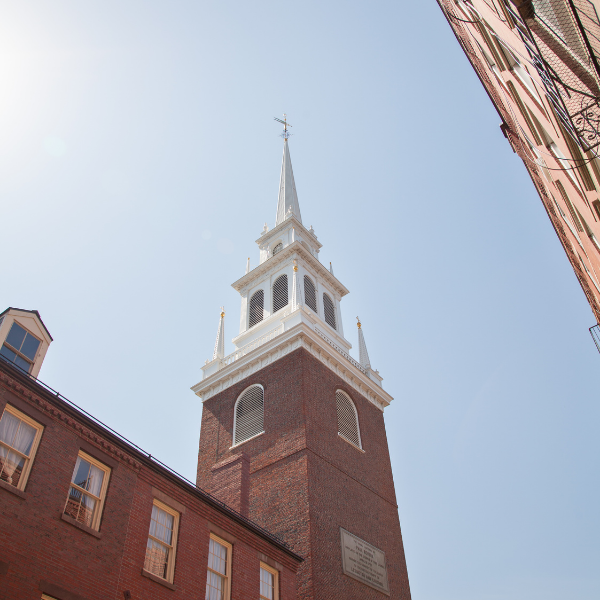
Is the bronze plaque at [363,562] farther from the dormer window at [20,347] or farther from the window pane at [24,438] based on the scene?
the window pane at [24,438]

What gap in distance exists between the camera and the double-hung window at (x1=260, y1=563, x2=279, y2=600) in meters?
16.8

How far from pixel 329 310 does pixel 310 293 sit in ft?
6.52

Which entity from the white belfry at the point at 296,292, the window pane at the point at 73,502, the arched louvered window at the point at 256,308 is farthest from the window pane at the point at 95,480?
the arched louvered window at the point at 256,308

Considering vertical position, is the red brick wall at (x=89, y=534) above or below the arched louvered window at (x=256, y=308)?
below

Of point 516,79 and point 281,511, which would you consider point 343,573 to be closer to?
point 281,511

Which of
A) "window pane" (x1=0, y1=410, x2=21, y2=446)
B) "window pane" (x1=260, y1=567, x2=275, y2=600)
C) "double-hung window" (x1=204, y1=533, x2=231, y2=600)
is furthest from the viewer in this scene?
"window pane" (x1=260, y1=567, x2=275, y2=600)

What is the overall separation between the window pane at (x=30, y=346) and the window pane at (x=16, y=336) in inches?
5.0

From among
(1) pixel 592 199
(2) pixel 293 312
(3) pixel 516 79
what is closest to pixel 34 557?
(1) pixel 592 199

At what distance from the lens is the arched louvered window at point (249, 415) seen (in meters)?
28.0

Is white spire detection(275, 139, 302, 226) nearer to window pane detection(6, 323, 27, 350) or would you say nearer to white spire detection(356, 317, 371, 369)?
white spire detection(356, 317, 371, 369)

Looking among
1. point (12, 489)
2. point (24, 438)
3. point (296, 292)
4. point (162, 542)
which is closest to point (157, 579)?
point (162, 542)

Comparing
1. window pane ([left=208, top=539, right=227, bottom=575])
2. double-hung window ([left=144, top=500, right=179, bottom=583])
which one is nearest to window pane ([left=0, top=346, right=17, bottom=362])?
double-hung window ([left=144, top=500, right=179, bottom=583])

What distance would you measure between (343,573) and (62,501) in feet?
45.4

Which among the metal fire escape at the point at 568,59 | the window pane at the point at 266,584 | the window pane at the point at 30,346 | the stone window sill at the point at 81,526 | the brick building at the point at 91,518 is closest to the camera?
the metal fire escape at the point at 568,59
